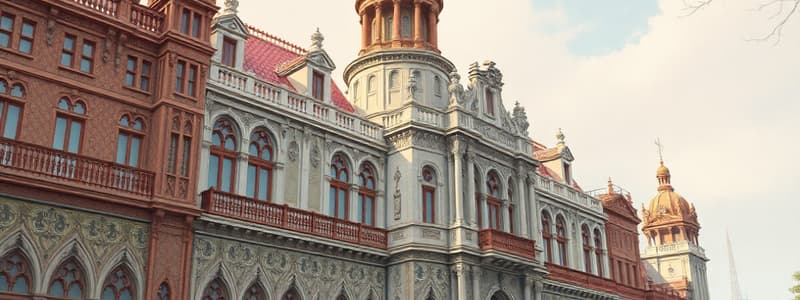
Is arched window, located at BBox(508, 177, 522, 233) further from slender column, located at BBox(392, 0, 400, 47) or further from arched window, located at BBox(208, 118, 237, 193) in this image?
arched window, located at BBox(208, 118, 237, 193)

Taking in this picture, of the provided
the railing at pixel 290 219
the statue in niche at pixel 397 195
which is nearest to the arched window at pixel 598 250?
the statue in niche at pixel 397 195

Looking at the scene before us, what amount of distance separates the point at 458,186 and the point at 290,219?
7747mm

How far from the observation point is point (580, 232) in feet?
144

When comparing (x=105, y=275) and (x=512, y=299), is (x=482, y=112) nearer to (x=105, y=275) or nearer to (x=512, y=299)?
(x=512, y=299)

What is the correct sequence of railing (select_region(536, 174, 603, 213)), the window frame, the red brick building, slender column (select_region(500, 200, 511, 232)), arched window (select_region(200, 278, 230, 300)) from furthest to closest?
1. railing (select_region(536, 174, 603, 213))
2. slender column (select_region(500, 200, 511, 232))
3. the window frame
4. arched window (select_region(200, 278, 230, 300))
5. the red brick building

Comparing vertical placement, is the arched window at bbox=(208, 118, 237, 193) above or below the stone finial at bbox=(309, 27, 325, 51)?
below

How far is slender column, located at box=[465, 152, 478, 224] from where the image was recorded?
31594 millimetres

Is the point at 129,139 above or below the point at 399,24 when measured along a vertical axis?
below

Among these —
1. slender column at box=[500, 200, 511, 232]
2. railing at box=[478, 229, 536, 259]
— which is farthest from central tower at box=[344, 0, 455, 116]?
railing at box=[478, 229, 536, 259]

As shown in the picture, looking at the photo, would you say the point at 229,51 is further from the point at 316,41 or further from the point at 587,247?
the point at 587,247

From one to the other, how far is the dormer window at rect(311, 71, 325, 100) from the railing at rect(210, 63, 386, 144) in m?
1.19

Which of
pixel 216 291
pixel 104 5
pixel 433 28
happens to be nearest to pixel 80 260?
pixel 216 291

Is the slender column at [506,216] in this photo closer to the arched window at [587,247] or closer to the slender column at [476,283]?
the slender column at [476,283]

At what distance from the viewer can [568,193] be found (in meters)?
44.2
